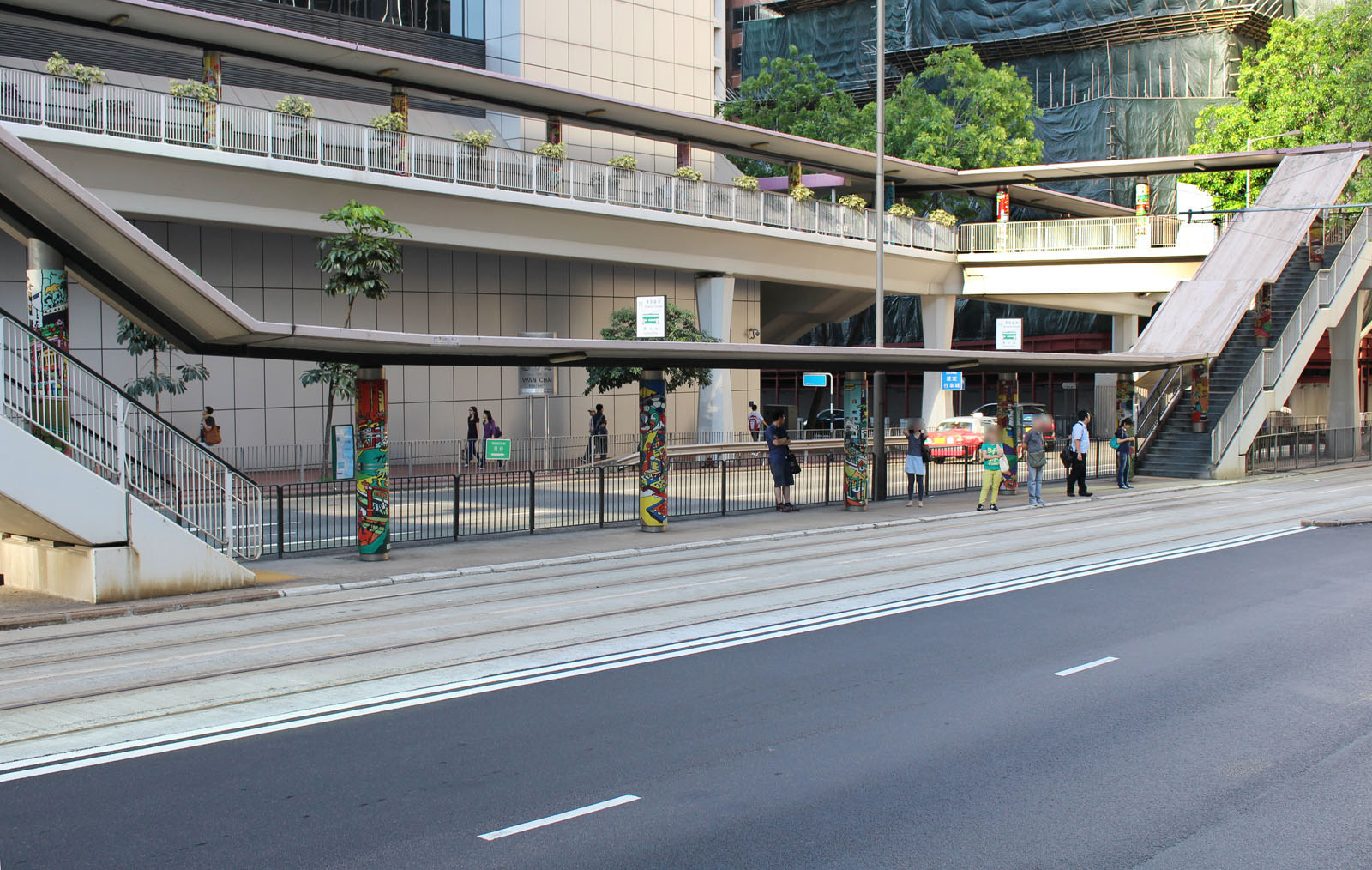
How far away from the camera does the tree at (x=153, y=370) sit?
89.4ft

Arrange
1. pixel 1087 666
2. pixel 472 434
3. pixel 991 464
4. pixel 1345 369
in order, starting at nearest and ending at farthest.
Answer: pixel 1087 666 → pixel 991 464 → pixel 472 434 → pixel 1345 369

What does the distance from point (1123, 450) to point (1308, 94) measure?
73.7ft

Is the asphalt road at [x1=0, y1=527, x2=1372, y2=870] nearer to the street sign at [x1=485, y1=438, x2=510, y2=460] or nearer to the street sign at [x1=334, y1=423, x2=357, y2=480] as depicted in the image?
the street sign at [x1=334, y1=423, x2=357, y2=480]

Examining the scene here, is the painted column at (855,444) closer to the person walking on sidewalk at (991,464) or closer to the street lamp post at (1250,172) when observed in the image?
the person walking on sidewalk at (991,464)

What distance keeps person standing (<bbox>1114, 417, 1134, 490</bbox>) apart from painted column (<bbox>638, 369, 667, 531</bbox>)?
43.5 ft

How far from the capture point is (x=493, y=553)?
18.7m

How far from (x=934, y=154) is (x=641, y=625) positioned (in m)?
38.6

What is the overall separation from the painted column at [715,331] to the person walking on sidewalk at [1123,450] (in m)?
13.4

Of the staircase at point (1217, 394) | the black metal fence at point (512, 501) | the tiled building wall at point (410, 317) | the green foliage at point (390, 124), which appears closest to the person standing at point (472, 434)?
the tiled building wall at point (410, 317)

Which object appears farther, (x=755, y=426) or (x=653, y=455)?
(x=755, y=426)

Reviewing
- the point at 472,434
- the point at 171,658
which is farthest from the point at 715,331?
the point at 171,658

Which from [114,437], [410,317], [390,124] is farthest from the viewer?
[410,317]

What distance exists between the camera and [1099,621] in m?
12.3

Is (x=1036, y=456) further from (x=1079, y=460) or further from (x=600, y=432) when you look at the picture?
(x=600, y=432)
